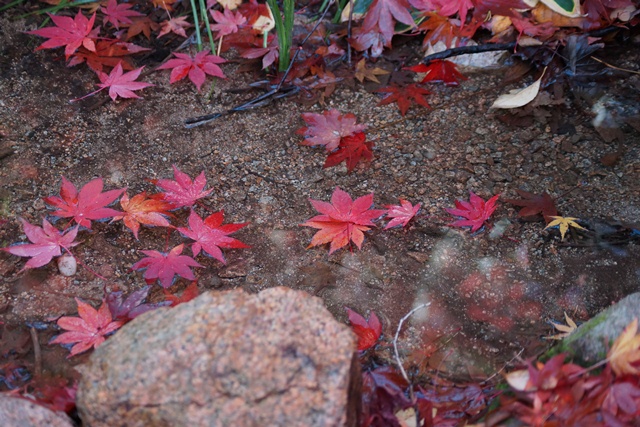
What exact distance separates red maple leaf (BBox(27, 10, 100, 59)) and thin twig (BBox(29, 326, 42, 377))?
1.41 m

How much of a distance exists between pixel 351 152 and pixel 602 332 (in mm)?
1261

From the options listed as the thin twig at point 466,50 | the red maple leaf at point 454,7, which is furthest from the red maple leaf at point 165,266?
the red maple leaf at point 454,7

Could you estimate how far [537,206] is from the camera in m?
2.26

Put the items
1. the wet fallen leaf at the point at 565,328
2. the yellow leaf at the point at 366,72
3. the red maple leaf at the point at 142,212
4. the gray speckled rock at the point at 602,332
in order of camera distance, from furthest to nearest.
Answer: the yellow leaf at the point at 366,72, the red maple leaf at the point at 142,212, the wet fallen leaf at the point at 565,328, the gray speckled rock at the point at 602,332

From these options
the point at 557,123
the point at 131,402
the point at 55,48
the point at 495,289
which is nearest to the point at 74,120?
the point at 55,48

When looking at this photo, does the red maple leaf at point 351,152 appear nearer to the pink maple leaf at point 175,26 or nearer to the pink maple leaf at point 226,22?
the pink maple leaf at point 226,22

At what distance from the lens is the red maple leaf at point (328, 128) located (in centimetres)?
252

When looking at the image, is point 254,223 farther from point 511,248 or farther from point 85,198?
point 511,248

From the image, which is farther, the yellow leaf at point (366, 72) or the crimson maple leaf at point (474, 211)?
the yellow leaf at point (366, 72)

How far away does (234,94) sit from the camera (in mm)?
2785

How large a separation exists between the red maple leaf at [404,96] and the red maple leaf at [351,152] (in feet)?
0.92

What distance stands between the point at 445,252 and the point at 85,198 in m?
1.33

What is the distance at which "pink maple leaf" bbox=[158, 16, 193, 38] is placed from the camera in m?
2.95

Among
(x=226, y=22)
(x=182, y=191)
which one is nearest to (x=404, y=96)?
(x=226, y=22)
